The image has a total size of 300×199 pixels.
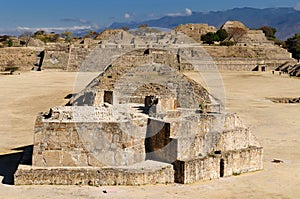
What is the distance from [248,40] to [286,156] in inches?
2478

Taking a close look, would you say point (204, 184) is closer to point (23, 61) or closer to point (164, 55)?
point (164, 55)

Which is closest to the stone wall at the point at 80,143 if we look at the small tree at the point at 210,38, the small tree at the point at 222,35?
the small tree at the point at 210,38

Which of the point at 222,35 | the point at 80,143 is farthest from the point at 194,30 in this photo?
the point at 80,143

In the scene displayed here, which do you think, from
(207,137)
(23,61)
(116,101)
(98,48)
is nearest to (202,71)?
(98,48)

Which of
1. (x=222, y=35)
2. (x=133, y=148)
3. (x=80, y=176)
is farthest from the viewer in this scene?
(x=222, y=35)

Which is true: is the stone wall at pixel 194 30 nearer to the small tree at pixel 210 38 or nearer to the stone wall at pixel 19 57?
the small tree at pixel 210 38

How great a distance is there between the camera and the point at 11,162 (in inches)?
615

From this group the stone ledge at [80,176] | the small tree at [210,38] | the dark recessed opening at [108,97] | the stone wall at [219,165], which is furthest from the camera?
the small tree at [210,38]

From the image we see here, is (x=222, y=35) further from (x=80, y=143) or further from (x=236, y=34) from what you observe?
(x=80, y=143)

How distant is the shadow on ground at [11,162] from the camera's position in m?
13.9

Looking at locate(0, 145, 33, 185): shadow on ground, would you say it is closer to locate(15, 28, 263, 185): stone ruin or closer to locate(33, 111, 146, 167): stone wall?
locate(15, 28, 263, 185): stone ruin

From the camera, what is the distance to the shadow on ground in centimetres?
1388

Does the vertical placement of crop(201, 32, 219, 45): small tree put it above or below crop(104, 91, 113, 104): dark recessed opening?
above

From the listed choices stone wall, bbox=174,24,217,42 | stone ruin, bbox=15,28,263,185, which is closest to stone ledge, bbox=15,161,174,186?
stone ruin, bbox=15,28,263,185
